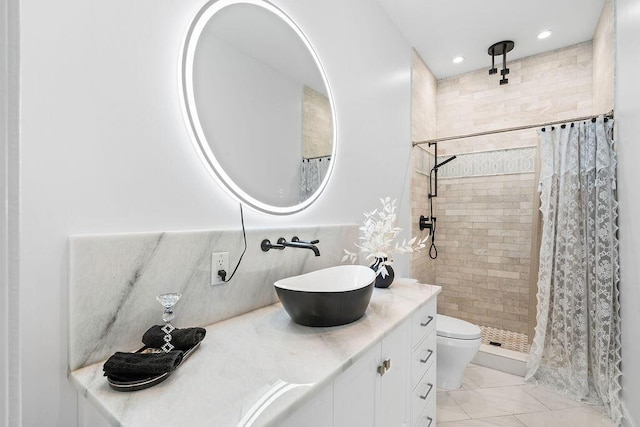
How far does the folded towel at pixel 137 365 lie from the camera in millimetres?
738

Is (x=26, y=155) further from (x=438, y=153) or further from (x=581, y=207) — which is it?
(x=438, y=153)

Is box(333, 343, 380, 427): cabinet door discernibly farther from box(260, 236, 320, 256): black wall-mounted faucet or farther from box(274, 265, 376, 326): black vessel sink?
box(260, 236, 320, 256): black wall-mounted faucet

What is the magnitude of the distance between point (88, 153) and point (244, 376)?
0.75 metres

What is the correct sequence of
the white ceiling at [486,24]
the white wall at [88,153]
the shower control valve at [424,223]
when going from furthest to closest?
1. the shower control valve at [424,223]
2. the white ceiling at [486,24]
3. the white wall at [88,153]

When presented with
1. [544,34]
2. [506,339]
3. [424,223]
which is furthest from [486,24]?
[506,339]

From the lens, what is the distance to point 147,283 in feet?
3.19

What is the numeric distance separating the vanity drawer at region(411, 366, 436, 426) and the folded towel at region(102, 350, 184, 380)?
1094 mm

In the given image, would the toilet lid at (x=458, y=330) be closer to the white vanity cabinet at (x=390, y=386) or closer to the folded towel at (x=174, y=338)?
the white vanity cabinet at (x=390, y=386)

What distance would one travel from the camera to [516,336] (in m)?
3.01

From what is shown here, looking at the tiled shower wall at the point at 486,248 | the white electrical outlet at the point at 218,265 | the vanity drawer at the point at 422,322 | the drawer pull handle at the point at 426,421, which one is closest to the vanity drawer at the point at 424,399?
the drawer pull handle at the point at 426,421

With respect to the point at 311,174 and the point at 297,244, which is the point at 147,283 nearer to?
the point at 297,244

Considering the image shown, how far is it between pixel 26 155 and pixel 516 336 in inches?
144

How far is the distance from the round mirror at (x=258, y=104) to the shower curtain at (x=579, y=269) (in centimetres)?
174

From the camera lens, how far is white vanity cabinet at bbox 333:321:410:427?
3.01 ft
